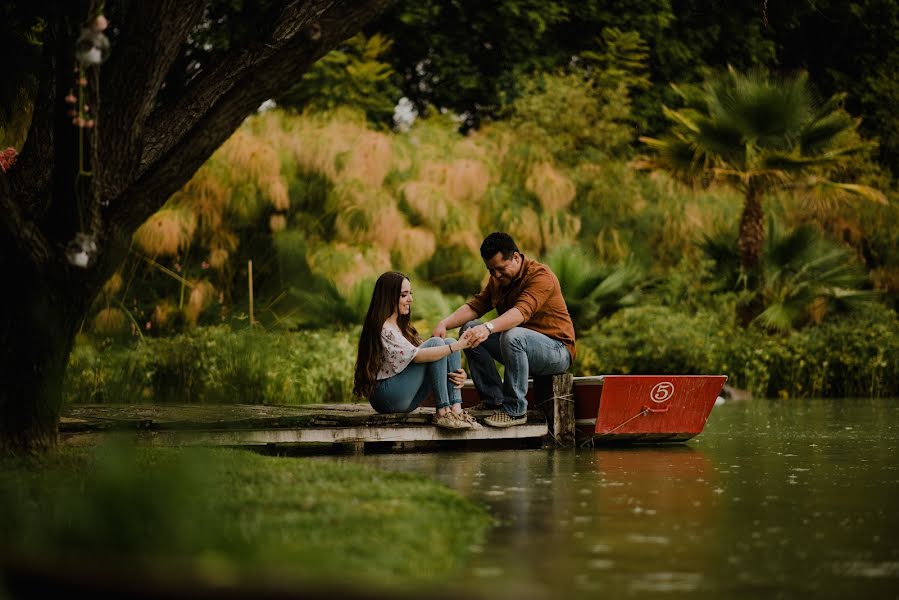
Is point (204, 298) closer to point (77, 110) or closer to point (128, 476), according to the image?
point (77, 110)

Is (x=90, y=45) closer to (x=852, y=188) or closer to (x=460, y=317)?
(x=460, y=317)

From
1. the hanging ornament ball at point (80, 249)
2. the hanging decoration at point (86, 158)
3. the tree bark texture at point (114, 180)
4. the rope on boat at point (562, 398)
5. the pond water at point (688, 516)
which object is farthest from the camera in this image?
the rope on boat at point (562, 398)

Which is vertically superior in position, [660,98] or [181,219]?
[660,98]

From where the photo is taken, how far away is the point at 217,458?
774 cm

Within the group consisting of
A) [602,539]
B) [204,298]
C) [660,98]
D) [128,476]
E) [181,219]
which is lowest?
[602,539]

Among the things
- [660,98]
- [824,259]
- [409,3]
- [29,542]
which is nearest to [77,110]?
[29,542]

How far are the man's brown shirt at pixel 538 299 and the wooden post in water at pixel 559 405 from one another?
0.27m

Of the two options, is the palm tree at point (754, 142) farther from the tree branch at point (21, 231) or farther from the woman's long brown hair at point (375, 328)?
the tree branch at point (21, 231)

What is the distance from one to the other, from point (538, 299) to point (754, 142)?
41.7ft

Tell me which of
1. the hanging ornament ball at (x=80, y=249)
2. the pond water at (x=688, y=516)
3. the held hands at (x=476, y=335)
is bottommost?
the pond water at (x=688, y=516)

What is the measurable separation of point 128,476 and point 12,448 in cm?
451

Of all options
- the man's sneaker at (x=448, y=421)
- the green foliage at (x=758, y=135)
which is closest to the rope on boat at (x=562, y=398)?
the man's sneaker at (x=448, y=421)

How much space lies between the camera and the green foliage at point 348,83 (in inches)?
1054

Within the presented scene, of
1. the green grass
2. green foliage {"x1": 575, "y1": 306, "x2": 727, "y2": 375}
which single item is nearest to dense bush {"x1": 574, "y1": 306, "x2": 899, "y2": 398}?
green foliage {"x1": 575, "y1": 306, "x2": 727, "y2": 375}
